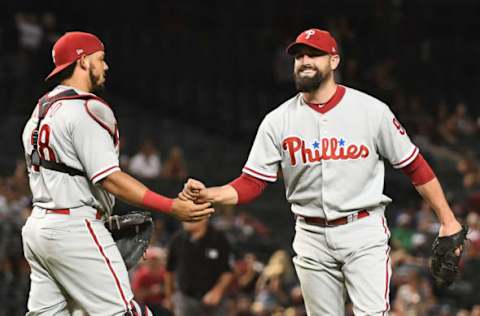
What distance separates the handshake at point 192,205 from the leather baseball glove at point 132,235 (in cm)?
25

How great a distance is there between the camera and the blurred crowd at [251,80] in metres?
13.5

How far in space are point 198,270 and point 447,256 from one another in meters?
4.00

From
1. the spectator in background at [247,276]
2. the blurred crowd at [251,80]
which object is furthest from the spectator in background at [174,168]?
the spectator in background at [247,276]

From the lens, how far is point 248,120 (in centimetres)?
1659

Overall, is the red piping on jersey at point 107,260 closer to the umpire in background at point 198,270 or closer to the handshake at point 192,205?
the handshake at point 192,205

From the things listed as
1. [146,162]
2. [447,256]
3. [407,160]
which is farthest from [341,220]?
[146,162]

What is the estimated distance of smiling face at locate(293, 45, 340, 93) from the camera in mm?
6105

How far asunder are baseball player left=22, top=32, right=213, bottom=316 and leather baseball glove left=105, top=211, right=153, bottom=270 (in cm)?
17

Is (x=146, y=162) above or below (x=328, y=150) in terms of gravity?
below

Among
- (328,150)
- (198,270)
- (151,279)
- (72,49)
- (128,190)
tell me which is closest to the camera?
(128,190)

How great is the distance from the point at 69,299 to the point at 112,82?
11851 millimetres

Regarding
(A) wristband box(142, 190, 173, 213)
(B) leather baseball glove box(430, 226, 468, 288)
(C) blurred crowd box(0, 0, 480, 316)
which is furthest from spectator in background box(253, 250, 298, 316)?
(A) wristband box(142, 190, 173, 213)

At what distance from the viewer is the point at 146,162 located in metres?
14.3

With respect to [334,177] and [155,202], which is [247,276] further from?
[155,202]
